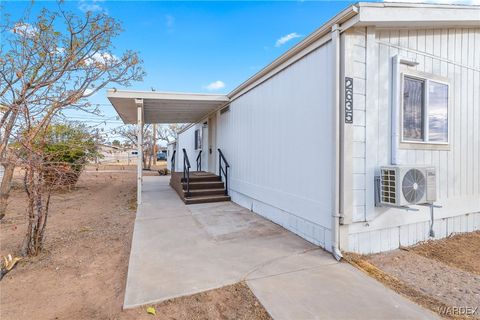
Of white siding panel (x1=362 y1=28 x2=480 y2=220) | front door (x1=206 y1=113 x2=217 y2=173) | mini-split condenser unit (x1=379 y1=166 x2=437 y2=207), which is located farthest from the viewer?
front door (x1=206 y1=113 x2=217 y2=173)

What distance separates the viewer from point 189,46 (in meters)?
10.6

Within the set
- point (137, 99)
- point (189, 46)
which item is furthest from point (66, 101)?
point (189, 46)

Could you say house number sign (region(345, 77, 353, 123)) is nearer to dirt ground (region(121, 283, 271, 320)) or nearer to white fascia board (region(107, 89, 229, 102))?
dirt ground (region(121, 283, 271, 320))

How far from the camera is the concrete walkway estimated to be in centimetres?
218

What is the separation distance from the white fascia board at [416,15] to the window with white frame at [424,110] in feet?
2.45

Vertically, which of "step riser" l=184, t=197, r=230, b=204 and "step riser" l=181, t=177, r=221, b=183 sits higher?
"step riser" l=181, t=177, r=221, b=183

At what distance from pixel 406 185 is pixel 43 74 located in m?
6.04

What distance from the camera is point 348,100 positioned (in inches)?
128

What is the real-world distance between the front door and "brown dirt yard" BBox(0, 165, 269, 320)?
4.32 metres

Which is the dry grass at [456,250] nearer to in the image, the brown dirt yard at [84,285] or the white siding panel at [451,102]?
the white siding panel at [451,102]

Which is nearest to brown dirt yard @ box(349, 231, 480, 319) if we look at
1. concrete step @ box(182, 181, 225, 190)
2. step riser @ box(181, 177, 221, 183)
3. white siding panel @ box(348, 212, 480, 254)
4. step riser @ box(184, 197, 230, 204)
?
white siding panel @ box(348, 212, 480, 254)

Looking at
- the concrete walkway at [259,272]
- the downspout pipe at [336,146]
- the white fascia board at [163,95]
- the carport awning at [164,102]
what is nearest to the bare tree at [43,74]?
the white fascia board at [163,95]

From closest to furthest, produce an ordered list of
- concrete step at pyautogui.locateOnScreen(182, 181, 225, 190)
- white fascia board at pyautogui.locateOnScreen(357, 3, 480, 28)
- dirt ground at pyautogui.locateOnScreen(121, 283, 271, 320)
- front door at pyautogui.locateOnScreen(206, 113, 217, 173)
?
dirt ground at pyautogui.locateOnScreen(121, 283, 271, 320)
white fascia board at pyautogui.locateOnScreen(357, 3, 480, 28)
concrete step at pyautogui.locateOnScreen(182, 181, 225, 190)
front door at pyautogui.locateOnScreen(206, 113, 217, 173)

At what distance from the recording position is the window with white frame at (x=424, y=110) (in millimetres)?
3736
